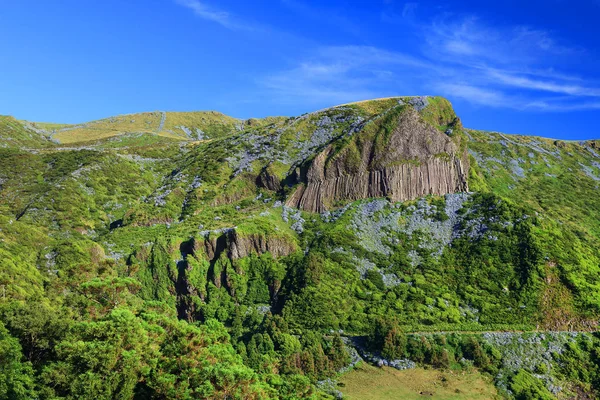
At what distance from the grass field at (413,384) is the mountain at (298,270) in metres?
1.05

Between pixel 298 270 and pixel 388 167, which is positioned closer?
pixel 298 270

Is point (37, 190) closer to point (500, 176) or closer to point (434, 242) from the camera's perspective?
point (434, 242)

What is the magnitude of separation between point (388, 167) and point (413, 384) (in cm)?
5395

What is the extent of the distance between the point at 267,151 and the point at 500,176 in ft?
240

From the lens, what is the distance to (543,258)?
8231 centimetres

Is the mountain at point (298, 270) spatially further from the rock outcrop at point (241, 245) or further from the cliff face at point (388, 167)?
the cliff face at point (388, 167)

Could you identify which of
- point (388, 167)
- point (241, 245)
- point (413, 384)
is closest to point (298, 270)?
point (241, 245)

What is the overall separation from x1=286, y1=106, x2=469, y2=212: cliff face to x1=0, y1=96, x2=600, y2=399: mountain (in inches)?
16.1

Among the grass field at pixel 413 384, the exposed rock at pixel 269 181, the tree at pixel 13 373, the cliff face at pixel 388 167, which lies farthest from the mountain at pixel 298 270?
the grass field at pixel 413 384

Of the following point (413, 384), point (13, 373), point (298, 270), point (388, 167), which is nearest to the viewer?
point (13, 373)

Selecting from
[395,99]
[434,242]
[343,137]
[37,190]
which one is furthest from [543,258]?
[37,190]

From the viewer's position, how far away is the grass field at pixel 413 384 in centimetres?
A: 6191

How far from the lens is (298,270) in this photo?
8625 centimetres

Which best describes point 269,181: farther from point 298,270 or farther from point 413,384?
point 413,384
